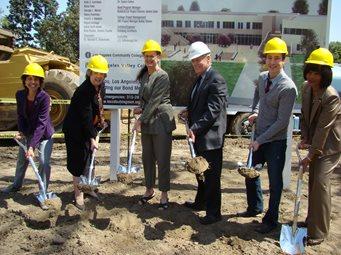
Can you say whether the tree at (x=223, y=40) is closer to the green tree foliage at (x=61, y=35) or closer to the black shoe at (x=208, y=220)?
the black shoe at (x=208, y=220)

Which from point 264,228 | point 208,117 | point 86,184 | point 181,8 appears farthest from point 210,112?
point 181,8

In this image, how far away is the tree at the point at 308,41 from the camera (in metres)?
6.54

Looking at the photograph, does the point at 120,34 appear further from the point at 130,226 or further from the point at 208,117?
the point at 130,226

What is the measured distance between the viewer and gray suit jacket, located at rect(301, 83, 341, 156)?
4.17 m

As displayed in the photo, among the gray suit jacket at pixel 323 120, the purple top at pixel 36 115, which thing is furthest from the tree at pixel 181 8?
the gray suit jacket at pixel 323 120

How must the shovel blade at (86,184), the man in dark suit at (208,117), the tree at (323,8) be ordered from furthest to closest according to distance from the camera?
the tree at (323,8) < the shovel blade at (86,184) < the man in dark suit at (208,117)

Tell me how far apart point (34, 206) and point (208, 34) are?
12.1 feet

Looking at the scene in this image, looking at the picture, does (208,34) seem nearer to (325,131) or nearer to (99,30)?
(99,30)

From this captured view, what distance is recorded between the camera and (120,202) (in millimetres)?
5496

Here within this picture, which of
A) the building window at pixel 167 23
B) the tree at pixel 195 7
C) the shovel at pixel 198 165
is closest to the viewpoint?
the shovel at pixel 198 165

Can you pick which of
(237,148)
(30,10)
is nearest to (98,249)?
(237,148)

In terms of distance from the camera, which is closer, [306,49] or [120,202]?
[120,202]

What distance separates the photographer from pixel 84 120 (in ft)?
16.3

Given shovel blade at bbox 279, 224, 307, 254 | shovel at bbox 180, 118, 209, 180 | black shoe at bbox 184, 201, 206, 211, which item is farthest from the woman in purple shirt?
shovel blade at bbox 279, 224, 307, 254
